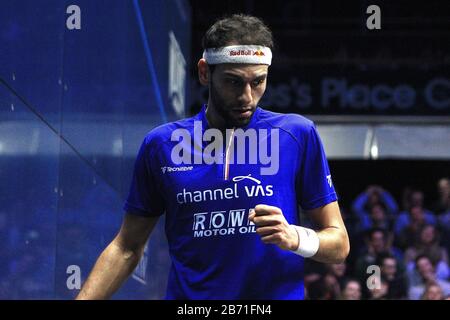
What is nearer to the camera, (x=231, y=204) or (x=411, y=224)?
(x=231, y=204)

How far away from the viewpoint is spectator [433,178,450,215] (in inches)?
487

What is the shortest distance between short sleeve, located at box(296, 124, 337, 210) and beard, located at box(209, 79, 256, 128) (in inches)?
6.9

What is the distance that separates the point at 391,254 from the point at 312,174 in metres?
9.03

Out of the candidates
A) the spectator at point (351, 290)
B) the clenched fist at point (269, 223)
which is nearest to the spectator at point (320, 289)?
the spectator at point (351, 290)

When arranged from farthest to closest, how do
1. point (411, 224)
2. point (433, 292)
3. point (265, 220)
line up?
point (411, 224) → point (433, 292) → point (265, 220)

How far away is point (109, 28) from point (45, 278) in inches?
74.5

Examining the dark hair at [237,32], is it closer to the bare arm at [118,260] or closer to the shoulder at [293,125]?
the shoulder at [293,125]

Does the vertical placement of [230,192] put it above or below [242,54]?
below

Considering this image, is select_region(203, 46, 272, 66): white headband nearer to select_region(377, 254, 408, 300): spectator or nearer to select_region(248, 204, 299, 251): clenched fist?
select_region(248, 204, 299, 251): clenched fist

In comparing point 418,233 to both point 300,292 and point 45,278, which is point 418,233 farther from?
point 300,292

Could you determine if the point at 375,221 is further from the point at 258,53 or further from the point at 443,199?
the point at 258,53

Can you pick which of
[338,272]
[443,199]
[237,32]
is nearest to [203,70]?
[237,32]

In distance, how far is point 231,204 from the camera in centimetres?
260

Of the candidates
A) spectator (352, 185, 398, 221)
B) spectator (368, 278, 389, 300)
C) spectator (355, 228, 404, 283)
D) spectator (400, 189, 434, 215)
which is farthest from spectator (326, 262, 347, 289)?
spectator (400, 189, 434, 215)
